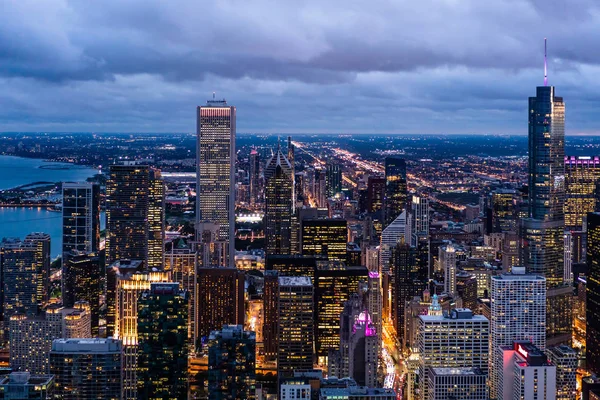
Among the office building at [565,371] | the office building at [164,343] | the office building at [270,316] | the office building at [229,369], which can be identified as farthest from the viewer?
the office building at [270,316]

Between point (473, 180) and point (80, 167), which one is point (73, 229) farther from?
point (473, 180)

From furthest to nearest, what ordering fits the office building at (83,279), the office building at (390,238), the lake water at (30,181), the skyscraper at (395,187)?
the skyscraper at (395,187) → the office building at (390,238) → the lake water at (30,181) → the office building at (83,279)

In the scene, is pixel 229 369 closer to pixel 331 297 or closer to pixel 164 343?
pixel 164 343

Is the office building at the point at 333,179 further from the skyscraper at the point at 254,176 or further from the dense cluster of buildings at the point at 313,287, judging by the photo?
the skyscraper at the point at 254,176

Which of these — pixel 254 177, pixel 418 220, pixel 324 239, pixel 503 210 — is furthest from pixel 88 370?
pixel 418 220

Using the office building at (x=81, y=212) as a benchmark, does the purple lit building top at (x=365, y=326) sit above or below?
below

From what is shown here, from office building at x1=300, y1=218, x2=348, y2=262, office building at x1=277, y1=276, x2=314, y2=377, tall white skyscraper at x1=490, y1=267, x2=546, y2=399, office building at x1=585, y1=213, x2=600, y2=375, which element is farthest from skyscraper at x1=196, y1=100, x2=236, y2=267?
tall white skyscraper at x1=490, y1=267, x2=546, y2=399

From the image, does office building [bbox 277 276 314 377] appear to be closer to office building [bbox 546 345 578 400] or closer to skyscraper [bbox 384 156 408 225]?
office building [bbox 546 345 578 400]

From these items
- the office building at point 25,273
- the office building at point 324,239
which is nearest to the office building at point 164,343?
the office building at point 25,273
